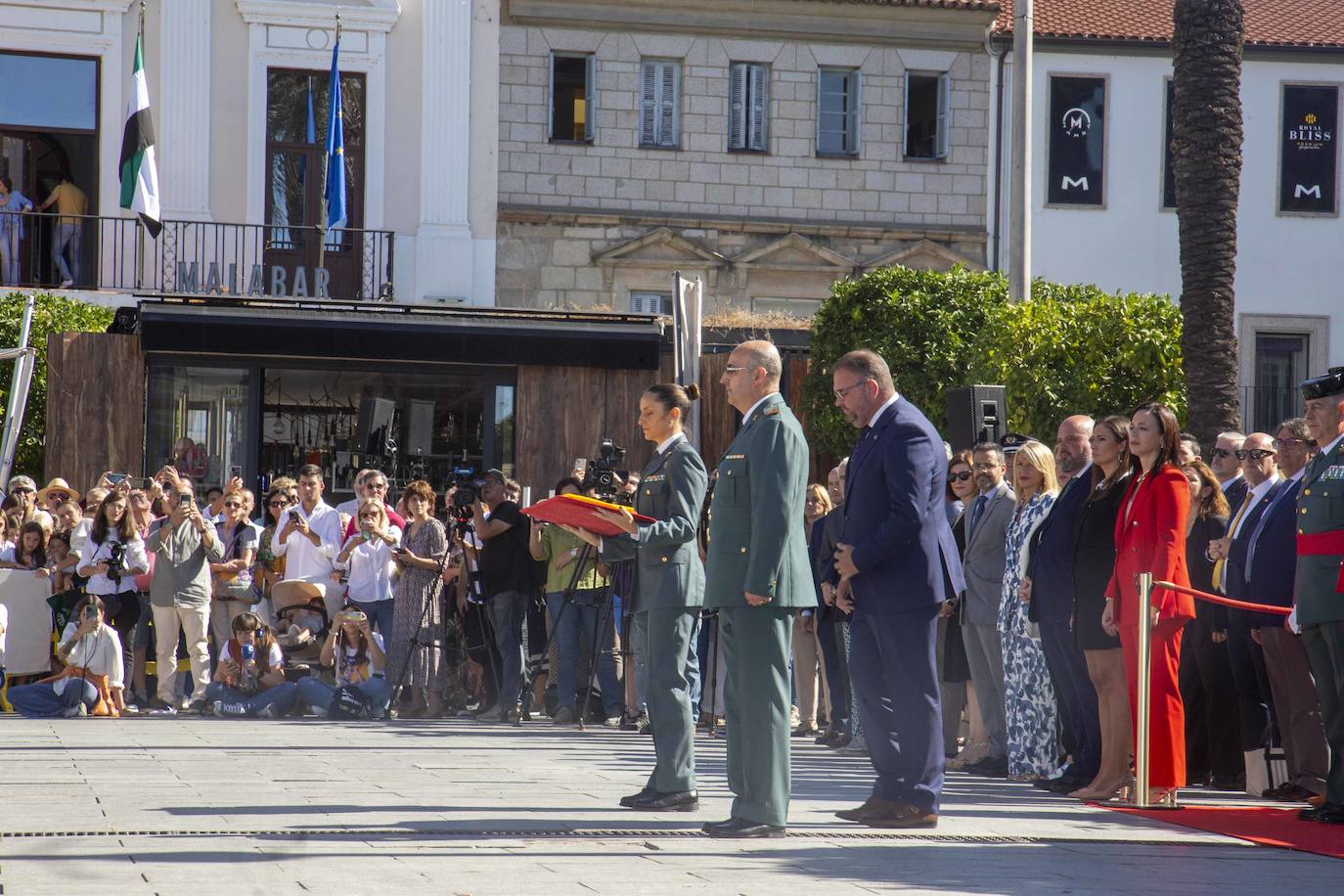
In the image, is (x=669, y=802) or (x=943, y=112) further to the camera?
(x=943, y=112)

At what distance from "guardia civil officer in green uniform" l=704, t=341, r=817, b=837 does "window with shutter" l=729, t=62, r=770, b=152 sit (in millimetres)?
19773

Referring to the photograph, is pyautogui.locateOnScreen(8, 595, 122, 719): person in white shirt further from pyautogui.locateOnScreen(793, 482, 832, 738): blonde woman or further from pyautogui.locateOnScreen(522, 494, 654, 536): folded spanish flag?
pyautogui.locateOnScreen(522, 494, 654, 536): folded spanish flag

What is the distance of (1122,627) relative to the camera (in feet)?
29.6

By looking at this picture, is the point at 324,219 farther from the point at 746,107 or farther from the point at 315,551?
the point at 315,551

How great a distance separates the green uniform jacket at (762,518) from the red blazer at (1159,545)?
203cm

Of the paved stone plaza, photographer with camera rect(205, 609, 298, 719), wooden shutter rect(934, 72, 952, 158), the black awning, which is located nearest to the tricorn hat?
the paved stone plaza

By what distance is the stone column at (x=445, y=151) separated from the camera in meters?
24.8

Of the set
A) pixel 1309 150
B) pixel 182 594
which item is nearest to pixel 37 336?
pixel 182 594

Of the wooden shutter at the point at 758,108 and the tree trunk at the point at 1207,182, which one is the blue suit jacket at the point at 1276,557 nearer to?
the tree trunk at the point at 1207,182

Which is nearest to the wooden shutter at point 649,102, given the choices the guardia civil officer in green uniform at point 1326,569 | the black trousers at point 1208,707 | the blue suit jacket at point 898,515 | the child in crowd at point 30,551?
the child in crowd at point 30,551

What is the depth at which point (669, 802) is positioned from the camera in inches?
322

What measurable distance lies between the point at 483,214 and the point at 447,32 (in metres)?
2.51

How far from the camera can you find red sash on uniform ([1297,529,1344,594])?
8422 millimetres

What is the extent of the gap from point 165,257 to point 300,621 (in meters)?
10.1
